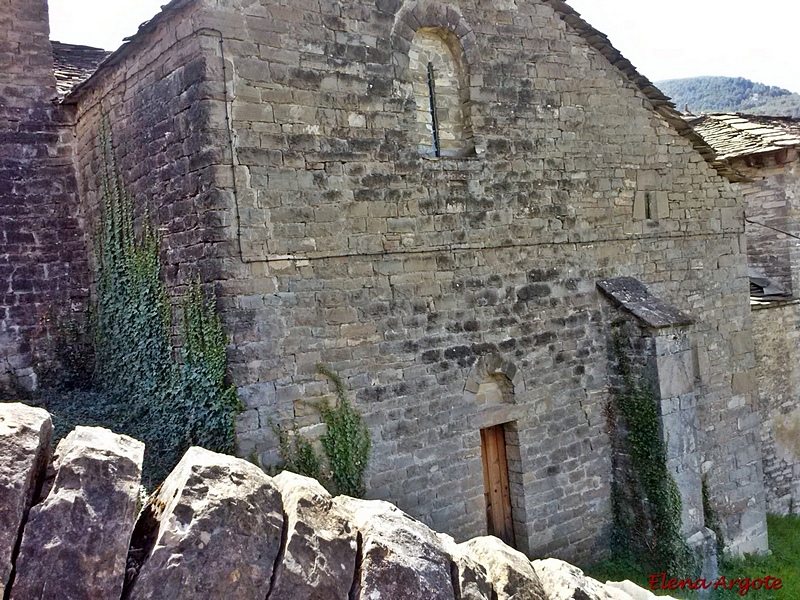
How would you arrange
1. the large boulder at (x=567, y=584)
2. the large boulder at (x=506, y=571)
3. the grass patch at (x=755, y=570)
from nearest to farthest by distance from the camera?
the large boulder at (x=506, y=571), the large boulder at (x=567, y=584), the grass patch at (x=755, y=570)

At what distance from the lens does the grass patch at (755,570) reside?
9.00m

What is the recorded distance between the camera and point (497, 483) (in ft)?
28.3

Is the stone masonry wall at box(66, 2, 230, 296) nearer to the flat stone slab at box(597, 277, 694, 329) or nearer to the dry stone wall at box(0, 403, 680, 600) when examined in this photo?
the dry stone wall at box(0, 403, 680, 600)

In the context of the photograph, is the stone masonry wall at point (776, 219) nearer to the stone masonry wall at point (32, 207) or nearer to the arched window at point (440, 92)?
the arched window at point (440, 92)

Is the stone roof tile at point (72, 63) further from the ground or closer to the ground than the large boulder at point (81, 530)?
further from the ground

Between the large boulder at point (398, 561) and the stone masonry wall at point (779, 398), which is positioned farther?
the stone masonry wall at point (779, 398)

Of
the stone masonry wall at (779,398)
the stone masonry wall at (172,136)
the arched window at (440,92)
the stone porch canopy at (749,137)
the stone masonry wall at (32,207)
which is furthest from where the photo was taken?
the stone porch canopy at (749,137)

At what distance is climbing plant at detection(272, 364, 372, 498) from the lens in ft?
21.8


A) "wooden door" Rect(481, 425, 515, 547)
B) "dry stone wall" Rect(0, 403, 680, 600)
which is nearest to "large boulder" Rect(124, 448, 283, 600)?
"dry stone wall" Rect(0, 403, 680, 600)

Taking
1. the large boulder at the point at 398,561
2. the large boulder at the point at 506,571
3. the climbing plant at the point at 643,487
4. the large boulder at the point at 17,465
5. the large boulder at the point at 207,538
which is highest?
the large boulder at the point at 17,465

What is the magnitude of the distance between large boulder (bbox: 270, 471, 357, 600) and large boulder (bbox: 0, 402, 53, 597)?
1.06 metres

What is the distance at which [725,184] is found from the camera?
1104 cm

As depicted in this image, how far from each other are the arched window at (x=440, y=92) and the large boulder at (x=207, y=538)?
544 centimetres
